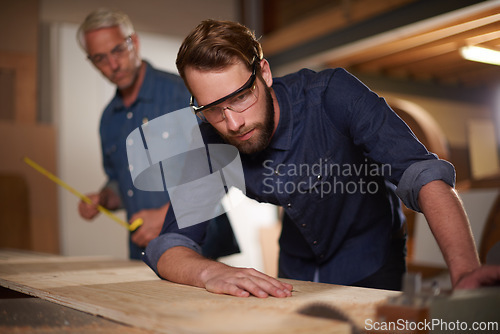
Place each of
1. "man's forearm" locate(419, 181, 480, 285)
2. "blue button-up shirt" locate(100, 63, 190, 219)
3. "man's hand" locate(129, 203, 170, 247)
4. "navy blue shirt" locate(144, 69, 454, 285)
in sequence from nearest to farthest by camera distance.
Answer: "man's forearm" locate(419, 181, 480, 285)
"navy blue shirt" locate(144, 69, 454, 285)
"man's hand" locate(129, 203, 170, 247)
"blue button-up shirt" locate(100, 63, 190, 219)

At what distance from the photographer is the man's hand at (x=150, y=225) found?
1.75 metres

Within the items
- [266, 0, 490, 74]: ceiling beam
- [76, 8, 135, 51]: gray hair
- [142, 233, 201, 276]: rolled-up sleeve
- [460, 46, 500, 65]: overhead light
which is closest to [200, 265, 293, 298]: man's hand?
[142, 233, 201, 276]: rolled-up sleeve

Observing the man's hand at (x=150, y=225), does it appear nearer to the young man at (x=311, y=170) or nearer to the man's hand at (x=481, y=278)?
the young man at (x=311, y=170)

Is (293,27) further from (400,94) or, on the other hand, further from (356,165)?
(356,165)

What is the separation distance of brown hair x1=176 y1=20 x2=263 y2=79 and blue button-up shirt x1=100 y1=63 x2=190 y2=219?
0.72 meters

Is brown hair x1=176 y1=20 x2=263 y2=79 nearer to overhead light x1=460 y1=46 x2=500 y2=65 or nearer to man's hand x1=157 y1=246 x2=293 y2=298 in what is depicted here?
man's hand x1=157 y1=246 x2=293 y2=298

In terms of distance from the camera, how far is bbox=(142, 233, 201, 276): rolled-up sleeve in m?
1.24

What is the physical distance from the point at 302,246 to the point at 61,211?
284 cm

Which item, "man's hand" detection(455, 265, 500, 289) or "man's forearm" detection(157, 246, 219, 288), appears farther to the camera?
"man's forearm" detection(157, 246, 219, 288)

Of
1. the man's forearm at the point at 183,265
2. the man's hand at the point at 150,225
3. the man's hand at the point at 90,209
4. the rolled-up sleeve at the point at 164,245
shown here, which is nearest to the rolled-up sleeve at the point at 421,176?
the man's forearm at the point at 183,265

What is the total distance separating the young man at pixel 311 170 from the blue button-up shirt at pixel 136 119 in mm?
718

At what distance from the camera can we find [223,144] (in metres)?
1.35

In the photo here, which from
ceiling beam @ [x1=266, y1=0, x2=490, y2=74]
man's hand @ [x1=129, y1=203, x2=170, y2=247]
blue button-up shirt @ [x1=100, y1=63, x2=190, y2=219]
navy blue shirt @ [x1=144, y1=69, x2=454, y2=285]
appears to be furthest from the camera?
ceiling beam @ [x1=266, y1=0, x2=490, y2=74]

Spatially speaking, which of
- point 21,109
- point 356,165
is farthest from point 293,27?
point 356,165
